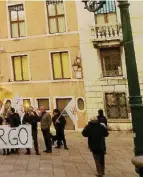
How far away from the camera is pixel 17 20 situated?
78.0 ft

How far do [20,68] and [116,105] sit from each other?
20.6 feet

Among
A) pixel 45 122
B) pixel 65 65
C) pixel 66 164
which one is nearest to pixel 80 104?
pixel 65 65

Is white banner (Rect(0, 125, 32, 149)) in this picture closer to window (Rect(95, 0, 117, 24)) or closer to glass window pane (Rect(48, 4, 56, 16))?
window (Rect(95, 0, 117, 24))

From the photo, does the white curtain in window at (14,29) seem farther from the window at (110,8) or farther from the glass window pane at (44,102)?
the window at (110,8)

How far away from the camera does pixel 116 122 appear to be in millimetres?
21578

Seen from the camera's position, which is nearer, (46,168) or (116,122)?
(46,168)

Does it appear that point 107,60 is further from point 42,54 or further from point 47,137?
→ point 47,137

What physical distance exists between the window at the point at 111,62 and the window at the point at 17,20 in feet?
17.2

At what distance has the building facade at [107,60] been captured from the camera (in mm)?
21344

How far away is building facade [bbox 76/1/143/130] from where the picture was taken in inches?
840

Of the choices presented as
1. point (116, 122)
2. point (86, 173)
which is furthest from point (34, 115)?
point (116, 122)

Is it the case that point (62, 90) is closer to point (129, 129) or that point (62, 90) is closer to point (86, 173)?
point (129, 129)

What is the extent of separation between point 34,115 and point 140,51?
999cm

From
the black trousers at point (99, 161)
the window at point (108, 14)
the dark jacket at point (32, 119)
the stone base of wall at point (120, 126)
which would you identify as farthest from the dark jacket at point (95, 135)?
the window at point (108, 14)
